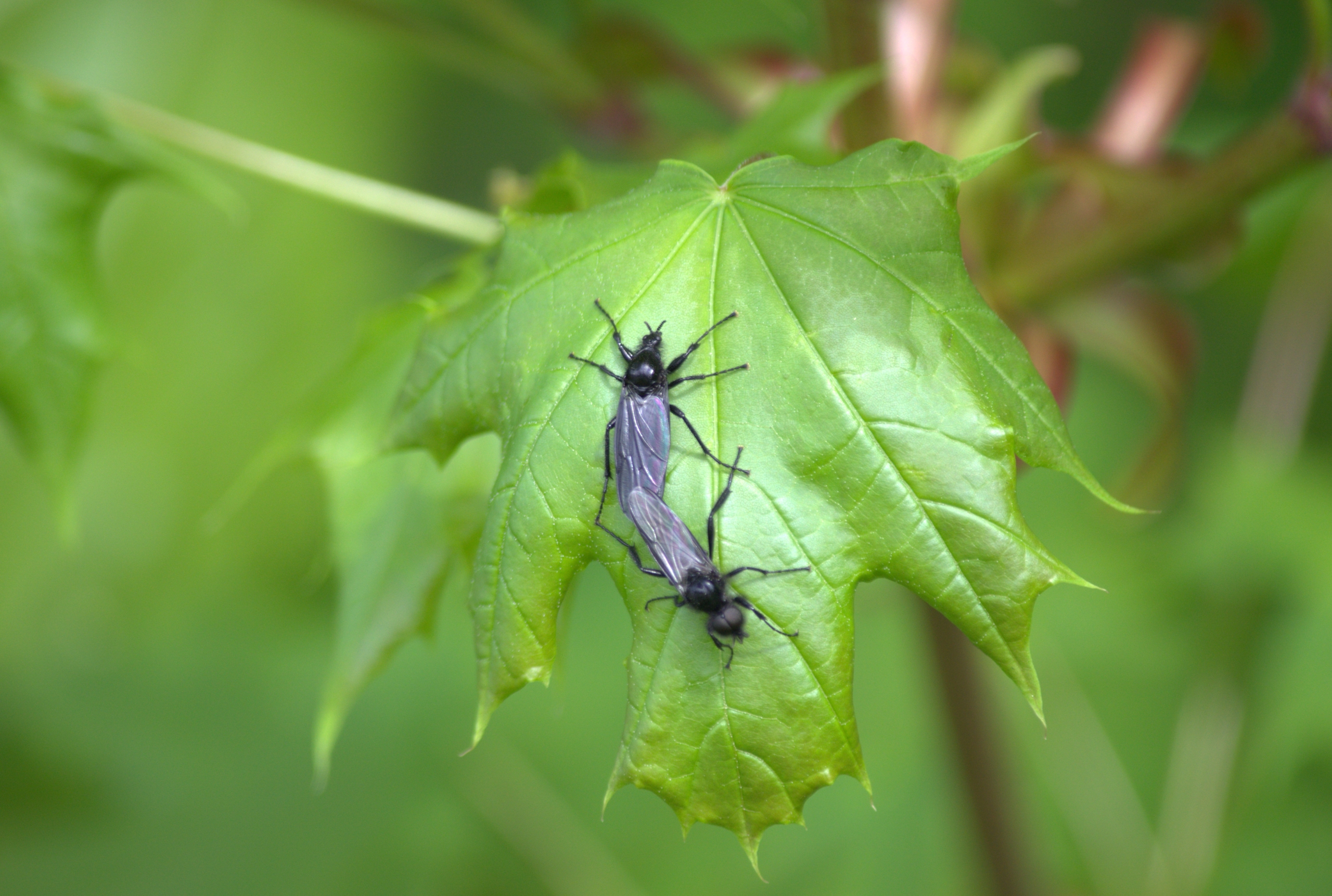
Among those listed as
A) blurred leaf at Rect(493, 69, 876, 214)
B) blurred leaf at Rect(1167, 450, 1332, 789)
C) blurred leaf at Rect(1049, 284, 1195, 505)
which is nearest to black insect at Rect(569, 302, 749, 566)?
blurred leaf at Rect(493, 69, 876, 214)

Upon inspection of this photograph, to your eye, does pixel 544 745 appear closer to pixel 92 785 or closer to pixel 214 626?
pixel 214 626

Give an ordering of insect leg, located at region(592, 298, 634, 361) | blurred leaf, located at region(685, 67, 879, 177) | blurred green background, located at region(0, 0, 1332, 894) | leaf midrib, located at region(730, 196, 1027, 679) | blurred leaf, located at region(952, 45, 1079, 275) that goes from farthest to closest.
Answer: blurred green background, located at region(0, 0, 1332, 894)
blurred leaf, located at region(952, 45, 1079, 275)
blurred leaf, located at region(685, 67, 879, 177)
insect leg, located at region(592, 298, 634, 361)
leaf midrib, located at region(730, 196, 1027, 679)

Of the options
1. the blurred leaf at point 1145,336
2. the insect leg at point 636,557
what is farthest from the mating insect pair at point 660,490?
the blurred leaf at point 1145,336

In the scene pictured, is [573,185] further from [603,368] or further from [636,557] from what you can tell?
[636,557]

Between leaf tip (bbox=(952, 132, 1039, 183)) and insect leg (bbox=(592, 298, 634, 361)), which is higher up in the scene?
leaf tip (bbox=(952, 132, 1039, 183))

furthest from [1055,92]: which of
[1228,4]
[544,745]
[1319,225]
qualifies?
[544,745]

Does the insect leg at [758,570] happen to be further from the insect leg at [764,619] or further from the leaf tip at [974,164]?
the leaf tip at [974,164]

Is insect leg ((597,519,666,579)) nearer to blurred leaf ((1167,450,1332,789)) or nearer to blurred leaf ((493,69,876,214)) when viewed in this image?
blurred leaf ((493,69,876,214))

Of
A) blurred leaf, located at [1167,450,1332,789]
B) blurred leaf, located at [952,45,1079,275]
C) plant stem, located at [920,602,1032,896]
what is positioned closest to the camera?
blurred leaf, located at [952,45,1079,275]
